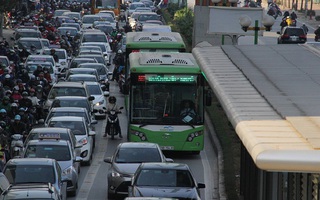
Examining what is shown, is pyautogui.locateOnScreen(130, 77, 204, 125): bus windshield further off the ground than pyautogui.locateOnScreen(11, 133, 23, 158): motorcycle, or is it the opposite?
pyautogui.locateOnScreen(130, 77, 204, 125): bus windshield

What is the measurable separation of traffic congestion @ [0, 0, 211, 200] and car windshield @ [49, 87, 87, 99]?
0.03 metres

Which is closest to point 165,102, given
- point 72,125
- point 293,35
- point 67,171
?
point 72,125

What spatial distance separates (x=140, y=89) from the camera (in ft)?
108

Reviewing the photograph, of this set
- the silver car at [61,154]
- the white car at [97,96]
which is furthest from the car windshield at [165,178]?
the white car at [97,96]

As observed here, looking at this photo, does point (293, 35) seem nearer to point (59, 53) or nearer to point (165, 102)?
point (59, 53)

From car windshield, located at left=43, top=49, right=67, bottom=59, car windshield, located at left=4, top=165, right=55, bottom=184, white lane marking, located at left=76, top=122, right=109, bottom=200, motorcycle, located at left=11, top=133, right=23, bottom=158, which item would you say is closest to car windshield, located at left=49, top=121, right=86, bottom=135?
white lane marking, located at left=76, top=122, right=109, bottom=200

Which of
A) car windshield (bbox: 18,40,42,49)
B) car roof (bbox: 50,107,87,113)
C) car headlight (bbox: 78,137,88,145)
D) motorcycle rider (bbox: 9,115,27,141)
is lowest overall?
car windshield (bbox: 18,40,42,49)

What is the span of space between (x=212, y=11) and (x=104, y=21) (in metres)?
27.7

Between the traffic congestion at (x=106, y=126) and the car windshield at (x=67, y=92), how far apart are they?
3 cm

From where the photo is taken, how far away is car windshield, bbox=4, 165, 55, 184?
24969 millimetres

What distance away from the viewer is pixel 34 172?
25328 mm

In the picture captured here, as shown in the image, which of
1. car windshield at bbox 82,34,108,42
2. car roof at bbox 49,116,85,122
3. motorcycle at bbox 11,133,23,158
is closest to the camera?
motorcycle at bbox 11,133,23,158

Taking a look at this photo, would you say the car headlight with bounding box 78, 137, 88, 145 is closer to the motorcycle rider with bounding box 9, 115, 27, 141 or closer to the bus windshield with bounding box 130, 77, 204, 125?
the bus windshield with bounding box 130, 77, 204, 125

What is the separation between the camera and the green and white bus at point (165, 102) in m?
32.8
